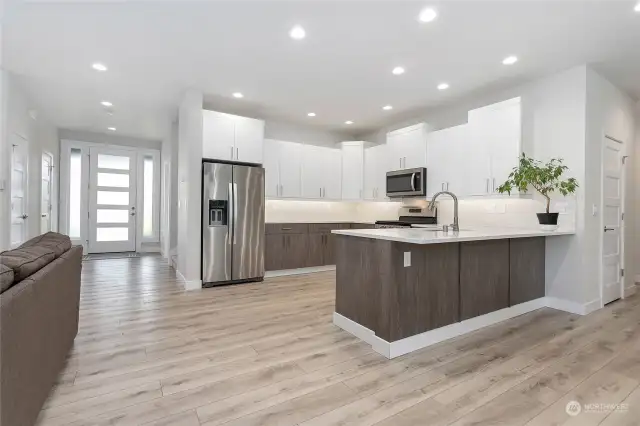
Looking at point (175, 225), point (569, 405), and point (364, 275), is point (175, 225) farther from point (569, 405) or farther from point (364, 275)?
point (569, 405)

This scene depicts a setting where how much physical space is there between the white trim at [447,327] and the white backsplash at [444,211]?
91 cm

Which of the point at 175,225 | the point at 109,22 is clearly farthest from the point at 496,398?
the point at 175,225

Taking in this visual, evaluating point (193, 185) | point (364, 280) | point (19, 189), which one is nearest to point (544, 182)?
point (364, 280)

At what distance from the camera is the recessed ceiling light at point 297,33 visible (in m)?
2.81

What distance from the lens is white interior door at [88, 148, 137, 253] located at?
735 cm

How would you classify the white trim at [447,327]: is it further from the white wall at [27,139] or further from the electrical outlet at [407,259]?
the white wall at [27,139]

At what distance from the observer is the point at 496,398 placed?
73.5 inches

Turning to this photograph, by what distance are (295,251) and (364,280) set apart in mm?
2832

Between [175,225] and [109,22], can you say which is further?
[175,225]

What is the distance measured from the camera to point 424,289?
2.60 metres

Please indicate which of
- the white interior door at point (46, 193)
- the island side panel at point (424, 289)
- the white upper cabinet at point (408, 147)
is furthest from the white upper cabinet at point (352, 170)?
the white interior door at point (46, 193)

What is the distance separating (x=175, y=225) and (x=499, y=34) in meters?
5.83

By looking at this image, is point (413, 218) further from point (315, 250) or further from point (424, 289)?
point (424, 289)

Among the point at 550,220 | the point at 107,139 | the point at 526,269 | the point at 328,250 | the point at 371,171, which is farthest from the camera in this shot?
the point at 107,139
